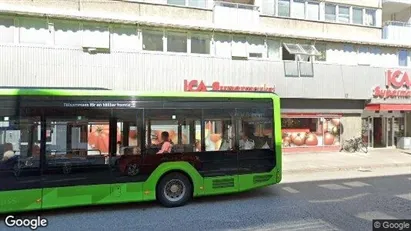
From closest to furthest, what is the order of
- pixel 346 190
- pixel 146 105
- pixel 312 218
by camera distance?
pixel 312 218, pixel 146 105, pixel 346 190

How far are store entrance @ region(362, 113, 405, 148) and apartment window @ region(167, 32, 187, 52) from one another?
36.5 ft

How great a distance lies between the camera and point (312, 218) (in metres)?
6.13

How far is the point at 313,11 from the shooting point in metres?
17.8

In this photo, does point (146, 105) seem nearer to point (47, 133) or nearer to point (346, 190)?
point (47, 133)

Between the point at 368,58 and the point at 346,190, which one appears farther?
the point at 368,58

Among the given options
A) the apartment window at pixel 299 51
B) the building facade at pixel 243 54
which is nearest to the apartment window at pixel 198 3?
the building facade at pixel 243 54

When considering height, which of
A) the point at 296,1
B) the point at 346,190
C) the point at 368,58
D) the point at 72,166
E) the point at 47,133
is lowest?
the point at 346,190

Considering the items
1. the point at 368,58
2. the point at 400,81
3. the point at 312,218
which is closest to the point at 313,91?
the point at 368,58

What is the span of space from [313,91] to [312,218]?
457 inches

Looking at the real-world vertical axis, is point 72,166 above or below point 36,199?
above

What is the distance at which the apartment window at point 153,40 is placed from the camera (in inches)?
581

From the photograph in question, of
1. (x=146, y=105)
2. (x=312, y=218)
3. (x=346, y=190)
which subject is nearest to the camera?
(x=312, y=218)

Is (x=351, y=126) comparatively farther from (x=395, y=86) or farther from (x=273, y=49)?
(x=273, y=49)

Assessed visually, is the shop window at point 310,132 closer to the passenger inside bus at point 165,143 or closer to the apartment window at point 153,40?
the apartment window at point 153,40
